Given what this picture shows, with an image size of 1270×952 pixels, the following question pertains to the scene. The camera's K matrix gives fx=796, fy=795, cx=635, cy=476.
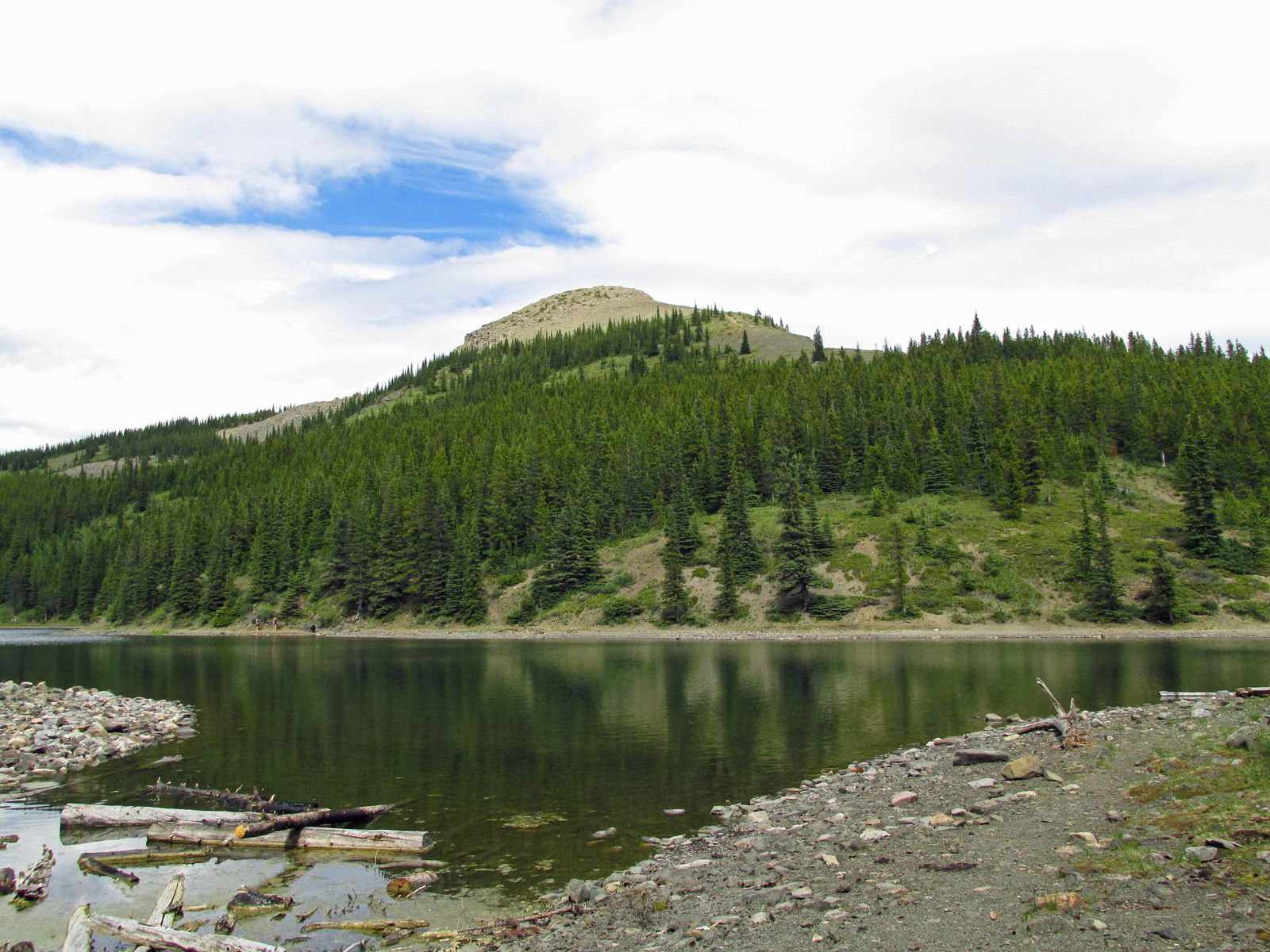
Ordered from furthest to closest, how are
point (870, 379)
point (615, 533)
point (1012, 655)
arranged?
point (870, 379) → point (615, 533) → point (1012, 655)

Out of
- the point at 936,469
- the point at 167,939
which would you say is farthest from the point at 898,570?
the point at 167,939

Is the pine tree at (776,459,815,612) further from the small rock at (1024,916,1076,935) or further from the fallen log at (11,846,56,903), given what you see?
the small rock at (1024,916,1076,935)

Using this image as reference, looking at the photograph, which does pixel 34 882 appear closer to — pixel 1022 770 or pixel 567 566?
pixel 1022 770

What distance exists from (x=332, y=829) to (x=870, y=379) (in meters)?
175

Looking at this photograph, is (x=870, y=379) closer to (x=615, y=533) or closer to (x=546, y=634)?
(x=615, y=533)

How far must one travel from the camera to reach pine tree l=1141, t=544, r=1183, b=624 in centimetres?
9444

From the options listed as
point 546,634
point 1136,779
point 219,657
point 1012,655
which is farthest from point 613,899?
point 546,634

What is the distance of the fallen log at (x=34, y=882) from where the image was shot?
1850 cm

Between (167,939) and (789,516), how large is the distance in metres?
101

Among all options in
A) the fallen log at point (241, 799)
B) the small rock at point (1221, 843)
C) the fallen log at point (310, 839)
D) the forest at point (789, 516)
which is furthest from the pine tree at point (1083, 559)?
the fallen log at point (241, 799)

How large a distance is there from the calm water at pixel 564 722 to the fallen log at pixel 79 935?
4.06 meters

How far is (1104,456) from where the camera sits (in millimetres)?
145000

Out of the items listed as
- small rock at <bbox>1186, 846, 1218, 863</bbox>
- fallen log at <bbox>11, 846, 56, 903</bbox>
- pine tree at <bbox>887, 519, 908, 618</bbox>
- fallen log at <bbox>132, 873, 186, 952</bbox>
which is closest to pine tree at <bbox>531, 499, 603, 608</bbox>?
pine tree at <bbox>887, 519, 908, 618</bbox>

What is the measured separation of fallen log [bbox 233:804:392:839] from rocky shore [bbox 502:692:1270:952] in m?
8.18
